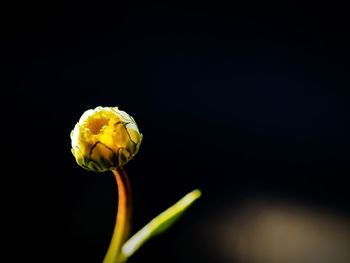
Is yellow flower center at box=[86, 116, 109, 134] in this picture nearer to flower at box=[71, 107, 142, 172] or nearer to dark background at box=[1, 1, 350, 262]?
flower at box=[71, 107, 142, 172]

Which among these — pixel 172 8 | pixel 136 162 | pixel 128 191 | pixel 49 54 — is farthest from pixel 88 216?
pixel 172 8

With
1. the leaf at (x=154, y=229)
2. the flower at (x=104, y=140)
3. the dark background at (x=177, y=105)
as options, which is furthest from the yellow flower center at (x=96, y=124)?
the dark background at (x=177, y=105)

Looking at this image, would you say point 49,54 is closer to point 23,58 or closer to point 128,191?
point 23,58

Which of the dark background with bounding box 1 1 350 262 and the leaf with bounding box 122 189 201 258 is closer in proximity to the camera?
the leaf with bounding box 122 189 201 258

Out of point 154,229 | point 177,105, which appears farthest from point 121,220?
point 177,105

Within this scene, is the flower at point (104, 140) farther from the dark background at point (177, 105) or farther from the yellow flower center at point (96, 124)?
the dark background at point (177, 105)

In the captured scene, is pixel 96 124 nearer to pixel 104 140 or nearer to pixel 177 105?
pixel 104 140

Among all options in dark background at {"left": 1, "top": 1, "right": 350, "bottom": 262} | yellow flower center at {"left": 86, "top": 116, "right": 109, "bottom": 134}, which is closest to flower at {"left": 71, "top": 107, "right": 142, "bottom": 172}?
yellow flower center at {"left": 86, "top": 116, "right": 109, "bottom": 134}
